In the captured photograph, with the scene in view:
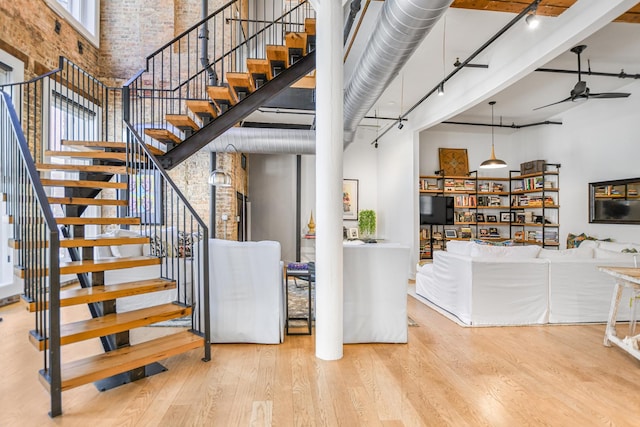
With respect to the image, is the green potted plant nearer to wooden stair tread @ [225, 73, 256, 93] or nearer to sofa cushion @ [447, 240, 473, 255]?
sofa cushion @ [447, 240, 473, 255]

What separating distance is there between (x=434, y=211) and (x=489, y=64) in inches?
134

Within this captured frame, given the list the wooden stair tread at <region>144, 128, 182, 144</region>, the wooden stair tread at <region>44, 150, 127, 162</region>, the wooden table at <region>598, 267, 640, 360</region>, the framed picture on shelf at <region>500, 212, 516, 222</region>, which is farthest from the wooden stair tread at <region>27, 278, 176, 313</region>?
the framed picture on shelf at <region>500, 212, 516, 222</region>

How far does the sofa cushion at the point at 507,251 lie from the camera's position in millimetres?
3908

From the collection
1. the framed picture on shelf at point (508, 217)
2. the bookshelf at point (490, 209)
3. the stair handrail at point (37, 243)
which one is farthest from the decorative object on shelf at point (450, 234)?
the stair handrail at point (37, 243)

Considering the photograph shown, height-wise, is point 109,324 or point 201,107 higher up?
point 201,107

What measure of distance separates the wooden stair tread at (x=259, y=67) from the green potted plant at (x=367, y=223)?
16.0 ft

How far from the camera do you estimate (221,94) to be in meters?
4.04

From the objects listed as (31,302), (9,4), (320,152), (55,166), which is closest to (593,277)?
(320,152)

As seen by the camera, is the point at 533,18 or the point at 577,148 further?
the point at 577,148

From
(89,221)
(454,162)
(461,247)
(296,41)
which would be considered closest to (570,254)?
(461,247)

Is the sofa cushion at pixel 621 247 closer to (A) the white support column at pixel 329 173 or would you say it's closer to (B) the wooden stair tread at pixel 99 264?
(A) the white support column at pixel 329 173

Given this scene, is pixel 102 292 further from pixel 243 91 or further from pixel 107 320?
pixel 243 91

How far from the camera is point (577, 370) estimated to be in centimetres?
264

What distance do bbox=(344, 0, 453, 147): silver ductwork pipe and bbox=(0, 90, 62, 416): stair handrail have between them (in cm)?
283
